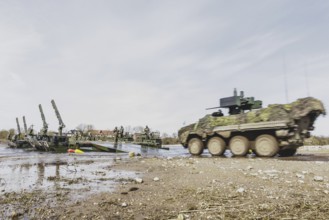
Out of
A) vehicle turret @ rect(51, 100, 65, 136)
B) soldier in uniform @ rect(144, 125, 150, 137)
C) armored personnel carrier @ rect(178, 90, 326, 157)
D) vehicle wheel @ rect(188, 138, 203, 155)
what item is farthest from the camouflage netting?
soldier in uniform @ rect(144, 125, 150, 137)

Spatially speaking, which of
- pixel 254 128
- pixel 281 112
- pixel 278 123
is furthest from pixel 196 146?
pixel 281 112

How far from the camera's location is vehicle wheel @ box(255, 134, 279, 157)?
558 inches

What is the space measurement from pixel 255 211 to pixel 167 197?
A: 1636 mm

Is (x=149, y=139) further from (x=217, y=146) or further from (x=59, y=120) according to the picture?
(x=217, y=146)

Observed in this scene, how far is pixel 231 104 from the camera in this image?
713 inches

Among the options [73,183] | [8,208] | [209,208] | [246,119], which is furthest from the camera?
[246,119]

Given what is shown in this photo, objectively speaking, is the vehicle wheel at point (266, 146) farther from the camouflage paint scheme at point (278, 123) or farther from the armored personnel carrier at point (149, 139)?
the armored personnel carrier at point (149, 139)

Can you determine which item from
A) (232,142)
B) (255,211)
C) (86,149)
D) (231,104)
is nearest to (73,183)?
(255,211)

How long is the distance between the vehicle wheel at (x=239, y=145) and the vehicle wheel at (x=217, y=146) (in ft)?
2.13

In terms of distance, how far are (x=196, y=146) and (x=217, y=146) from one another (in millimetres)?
1778

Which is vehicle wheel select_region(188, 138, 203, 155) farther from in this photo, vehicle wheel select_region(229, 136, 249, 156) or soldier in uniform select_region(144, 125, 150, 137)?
soldier in uniform select_region(144, 125, 150, 137)

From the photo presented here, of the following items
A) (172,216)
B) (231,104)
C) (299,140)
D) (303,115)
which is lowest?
(172,216)

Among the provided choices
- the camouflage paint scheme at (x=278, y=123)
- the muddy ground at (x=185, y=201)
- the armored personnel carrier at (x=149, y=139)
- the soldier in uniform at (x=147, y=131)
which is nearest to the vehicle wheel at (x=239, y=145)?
the camouflage paint scheme at (x=278, y=123)

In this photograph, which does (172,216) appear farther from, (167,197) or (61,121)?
(61,121)
